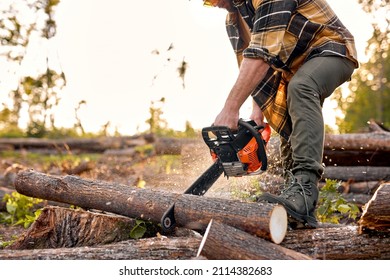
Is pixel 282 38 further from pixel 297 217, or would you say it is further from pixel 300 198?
pixel 297 217

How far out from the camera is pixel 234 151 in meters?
3.62

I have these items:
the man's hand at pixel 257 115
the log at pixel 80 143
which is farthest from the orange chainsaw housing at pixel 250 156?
the log at pixel 80 143

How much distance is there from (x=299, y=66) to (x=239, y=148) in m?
0.71

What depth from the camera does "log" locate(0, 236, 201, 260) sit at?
3.14m

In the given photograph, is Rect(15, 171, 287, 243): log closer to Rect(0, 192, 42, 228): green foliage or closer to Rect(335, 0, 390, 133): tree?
Rect(0, 192, 42, 228): green foliage

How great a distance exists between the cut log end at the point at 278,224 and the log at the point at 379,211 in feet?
1.39

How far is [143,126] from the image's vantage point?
466 inches

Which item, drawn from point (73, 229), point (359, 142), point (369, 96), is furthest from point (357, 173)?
point (369, 96)

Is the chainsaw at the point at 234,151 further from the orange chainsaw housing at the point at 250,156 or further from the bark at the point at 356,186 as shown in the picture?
the bark at the point at 356,186

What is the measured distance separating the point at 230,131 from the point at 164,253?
831 millimetres

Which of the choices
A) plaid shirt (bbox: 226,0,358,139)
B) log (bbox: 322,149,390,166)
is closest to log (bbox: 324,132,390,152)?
log (bbox: 322,149,390,166)

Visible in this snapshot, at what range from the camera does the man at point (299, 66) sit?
11.1 ft

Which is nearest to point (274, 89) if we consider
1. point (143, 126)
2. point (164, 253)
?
point (164, 253)

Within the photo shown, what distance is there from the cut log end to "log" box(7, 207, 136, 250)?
96 cm
